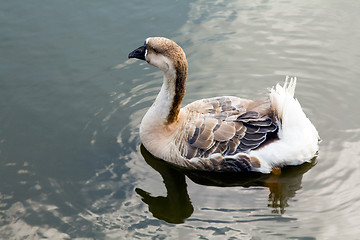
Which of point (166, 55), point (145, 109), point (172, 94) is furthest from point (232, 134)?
point (145, 109)

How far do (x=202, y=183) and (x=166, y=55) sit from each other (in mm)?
1928

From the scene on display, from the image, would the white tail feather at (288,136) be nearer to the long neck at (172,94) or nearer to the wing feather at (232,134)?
the wing feather at (232,134)

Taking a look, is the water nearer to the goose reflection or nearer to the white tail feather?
Answer: the goose reflection

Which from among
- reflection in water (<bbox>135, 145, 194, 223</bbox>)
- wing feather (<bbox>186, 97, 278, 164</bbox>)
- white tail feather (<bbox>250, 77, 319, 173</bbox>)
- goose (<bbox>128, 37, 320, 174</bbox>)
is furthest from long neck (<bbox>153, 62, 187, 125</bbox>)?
white tail feather (<bbox>250, 77, 319, 173</bbox>)

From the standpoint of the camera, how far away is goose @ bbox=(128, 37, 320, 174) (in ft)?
22.4

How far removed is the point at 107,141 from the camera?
775cm

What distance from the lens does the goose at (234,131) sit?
6.83 m

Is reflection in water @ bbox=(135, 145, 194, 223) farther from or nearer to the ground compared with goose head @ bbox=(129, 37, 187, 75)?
nearer to the ground

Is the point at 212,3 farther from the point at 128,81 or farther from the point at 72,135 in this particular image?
the point at 72,135

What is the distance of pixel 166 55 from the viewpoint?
22.7 feet

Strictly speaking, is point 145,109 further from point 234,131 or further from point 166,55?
point 234,131

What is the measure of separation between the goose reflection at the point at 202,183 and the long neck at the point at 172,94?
748 millimetres

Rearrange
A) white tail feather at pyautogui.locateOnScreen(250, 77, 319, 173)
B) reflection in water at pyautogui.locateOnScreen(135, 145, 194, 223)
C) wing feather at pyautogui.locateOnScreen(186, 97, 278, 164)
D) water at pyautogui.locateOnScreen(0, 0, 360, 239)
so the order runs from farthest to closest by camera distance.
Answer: wing feather at pyautogui.locateOnScreen(186, 97, 278, 164) → white tail feather at pyautogui.locateOnScreen(250, 77, 319, 173) → reflection in water at pyautogui.locateOnScreen(135, 145, 194, 223) → water at pyautogui.locateOnScreen(0, 0, 360, 239)

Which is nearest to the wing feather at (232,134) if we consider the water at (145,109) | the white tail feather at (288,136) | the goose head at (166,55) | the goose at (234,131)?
the goose at (234,131)
